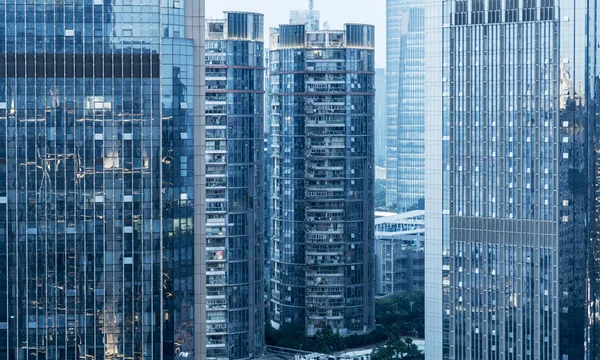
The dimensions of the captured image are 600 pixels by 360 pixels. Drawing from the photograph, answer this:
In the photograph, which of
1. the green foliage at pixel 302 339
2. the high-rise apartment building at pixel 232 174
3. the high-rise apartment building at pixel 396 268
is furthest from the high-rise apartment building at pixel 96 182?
the high-rise apartment building at pixel 396 268

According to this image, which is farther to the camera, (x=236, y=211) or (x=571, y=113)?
(x=236, y=211)

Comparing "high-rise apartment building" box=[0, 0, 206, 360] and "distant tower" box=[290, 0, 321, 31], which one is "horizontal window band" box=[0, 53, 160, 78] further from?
"distant tower" box=[290, 0, 321, 31]

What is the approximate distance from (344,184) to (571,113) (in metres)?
52.0

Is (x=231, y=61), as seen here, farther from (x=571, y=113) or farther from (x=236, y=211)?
(x=571, y=113)

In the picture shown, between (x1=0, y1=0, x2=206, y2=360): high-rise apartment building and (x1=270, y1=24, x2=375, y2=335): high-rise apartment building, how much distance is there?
70.8m

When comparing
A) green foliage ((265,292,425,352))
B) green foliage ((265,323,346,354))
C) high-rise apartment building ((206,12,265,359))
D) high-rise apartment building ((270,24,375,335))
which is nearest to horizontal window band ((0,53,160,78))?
high-rise apartment building ((206,12,265,359))

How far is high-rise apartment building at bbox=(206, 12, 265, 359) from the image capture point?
14138 centimetres

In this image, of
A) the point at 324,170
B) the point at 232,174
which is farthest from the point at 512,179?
the point at 324,170

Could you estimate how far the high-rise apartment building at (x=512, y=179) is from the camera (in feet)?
362

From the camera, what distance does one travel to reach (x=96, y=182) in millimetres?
87438

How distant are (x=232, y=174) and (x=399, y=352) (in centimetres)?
2548

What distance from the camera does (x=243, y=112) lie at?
142 m

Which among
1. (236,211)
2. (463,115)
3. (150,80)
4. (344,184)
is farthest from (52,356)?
(344,184)

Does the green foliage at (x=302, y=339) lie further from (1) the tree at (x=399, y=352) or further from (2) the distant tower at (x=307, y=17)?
(2) the distant tower at (x=307, y=17)
